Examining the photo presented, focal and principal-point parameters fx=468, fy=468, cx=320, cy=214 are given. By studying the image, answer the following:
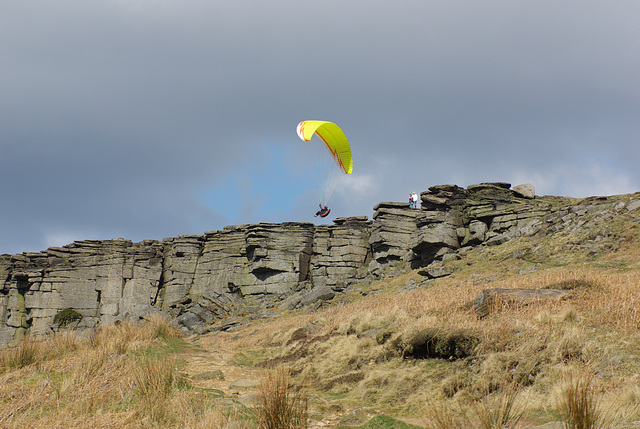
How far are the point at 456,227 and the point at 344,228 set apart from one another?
1056 cm

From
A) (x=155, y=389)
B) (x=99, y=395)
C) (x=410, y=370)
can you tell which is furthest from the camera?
(x=410, y=370)

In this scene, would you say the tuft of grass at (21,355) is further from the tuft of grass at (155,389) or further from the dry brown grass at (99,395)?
the tuft of grass at (155,389)

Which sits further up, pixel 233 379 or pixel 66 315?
pixel 66 315

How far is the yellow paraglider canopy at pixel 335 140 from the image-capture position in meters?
29.1

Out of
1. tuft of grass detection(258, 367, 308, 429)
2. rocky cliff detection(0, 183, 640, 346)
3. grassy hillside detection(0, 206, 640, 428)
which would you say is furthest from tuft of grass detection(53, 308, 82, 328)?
tuft of grass detection(258, 367, 308, 429)

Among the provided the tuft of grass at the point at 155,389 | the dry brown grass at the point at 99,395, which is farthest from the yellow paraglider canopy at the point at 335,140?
the tuft of grass at the point at 155,389

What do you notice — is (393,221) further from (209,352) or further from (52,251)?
(52,251)

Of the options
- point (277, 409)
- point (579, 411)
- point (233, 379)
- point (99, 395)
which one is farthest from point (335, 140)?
point (579, 411)

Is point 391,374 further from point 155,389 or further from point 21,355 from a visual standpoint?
point 21,355

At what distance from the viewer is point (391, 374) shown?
907cm

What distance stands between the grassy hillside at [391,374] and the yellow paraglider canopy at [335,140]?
17.5 metres

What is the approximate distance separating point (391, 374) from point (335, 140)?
23.5 meters

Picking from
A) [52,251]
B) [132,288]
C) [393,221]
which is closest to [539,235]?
[393,221]

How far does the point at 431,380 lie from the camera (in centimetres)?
819
